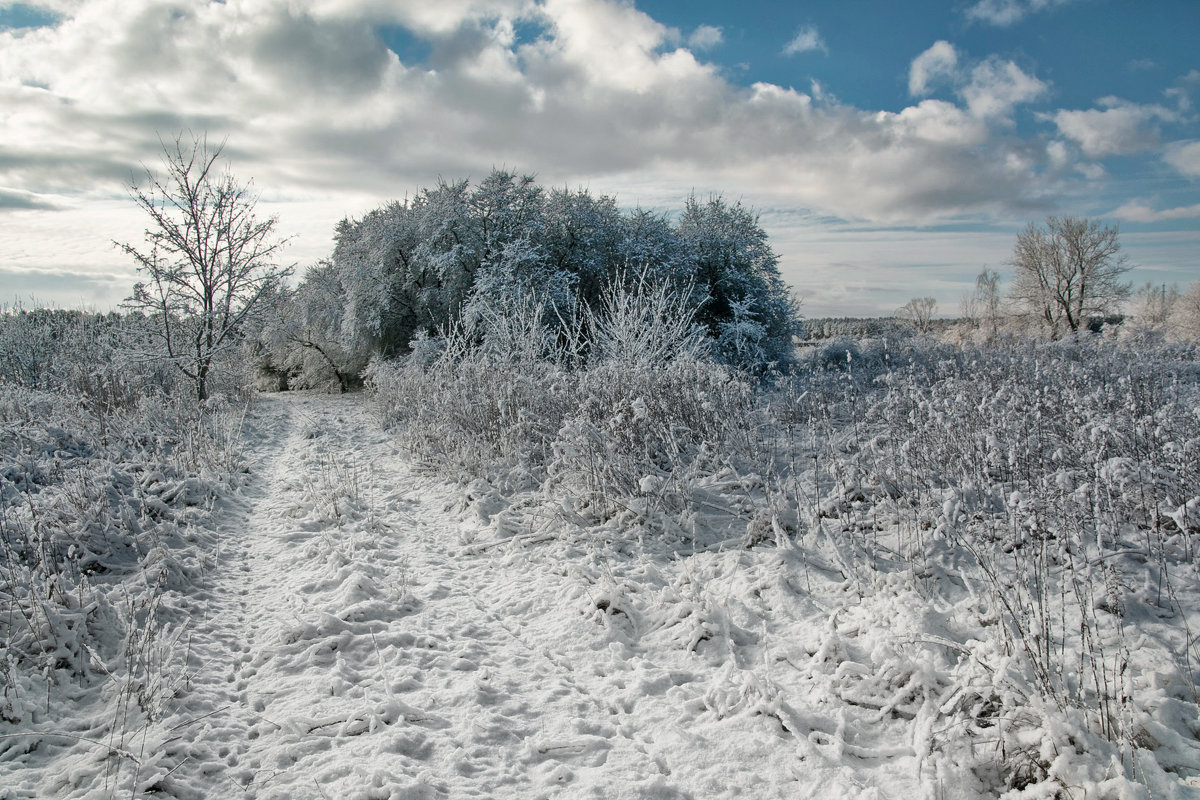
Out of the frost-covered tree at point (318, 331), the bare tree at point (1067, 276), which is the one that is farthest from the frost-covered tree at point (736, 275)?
the bare tree at point (1067, 276)

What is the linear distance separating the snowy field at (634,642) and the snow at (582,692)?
17 millimetres

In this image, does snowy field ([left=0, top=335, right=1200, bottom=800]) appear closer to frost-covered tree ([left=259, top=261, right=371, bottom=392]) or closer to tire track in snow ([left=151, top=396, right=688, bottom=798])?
tire track in snow ([left=151, top=396, right=688, bottom=798])

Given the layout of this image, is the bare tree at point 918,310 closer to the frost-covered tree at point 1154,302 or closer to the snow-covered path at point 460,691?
the frost-covered tree at point 1154,302

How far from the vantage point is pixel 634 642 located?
12.3 feet

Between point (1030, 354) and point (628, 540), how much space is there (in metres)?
17.6

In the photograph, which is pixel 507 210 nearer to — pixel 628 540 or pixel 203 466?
pixel 203 466

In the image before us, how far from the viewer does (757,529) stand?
4902mm

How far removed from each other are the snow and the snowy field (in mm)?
17

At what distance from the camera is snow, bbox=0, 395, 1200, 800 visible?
2482 millimetres

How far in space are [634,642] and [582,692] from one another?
585mm

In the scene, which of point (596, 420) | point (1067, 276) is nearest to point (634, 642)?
point (596, 420)

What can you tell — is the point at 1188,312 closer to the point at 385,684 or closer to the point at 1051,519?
the point at 1051,519

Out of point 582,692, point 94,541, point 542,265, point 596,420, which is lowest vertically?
point 582,692

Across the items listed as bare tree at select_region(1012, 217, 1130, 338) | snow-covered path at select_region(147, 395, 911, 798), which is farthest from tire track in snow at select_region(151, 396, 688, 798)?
bare tree at select_region(1012, 217, 1130, 338)
